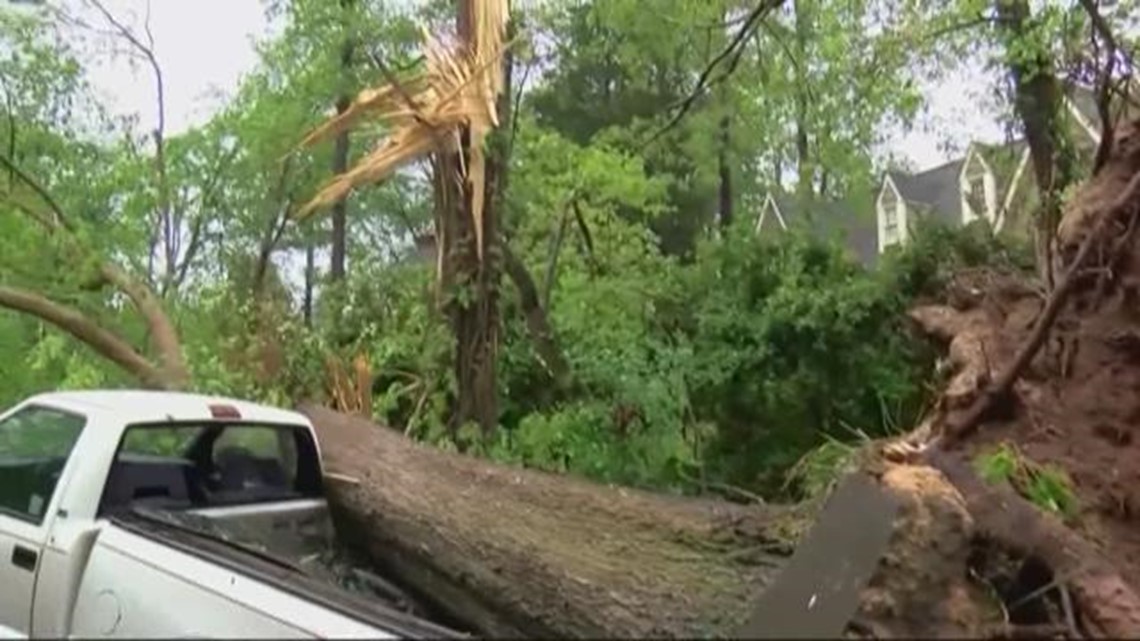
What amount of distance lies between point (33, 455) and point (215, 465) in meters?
0.92

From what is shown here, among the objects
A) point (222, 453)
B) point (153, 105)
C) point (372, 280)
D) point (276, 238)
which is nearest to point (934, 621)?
point (222, 453)

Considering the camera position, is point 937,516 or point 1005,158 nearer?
point 937,516

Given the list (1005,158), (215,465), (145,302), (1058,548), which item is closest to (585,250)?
(1005,158)

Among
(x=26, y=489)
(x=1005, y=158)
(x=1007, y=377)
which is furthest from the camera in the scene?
(x=1005, y=158)

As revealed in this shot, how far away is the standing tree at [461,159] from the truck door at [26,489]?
11.9 ft

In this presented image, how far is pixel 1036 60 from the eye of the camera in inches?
488

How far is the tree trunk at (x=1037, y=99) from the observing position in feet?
40.8

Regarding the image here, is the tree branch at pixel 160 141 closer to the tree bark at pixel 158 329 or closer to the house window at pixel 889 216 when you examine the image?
the tree bark at pixel 158 329

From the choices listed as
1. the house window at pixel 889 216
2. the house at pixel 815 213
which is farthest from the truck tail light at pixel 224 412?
the house window at pixel 889 216

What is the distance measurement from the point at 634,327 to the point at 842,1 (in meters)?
5.42

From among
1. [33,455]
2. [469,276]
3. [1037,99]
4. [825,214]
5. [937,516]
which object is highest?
[1037,99]

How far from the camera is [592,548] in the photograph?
5660 millimetres

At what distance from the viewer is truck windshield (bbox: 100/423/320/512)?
585 centimetres

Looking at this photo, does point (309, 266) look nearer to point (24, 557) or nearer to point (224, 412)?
point (224, 412)
